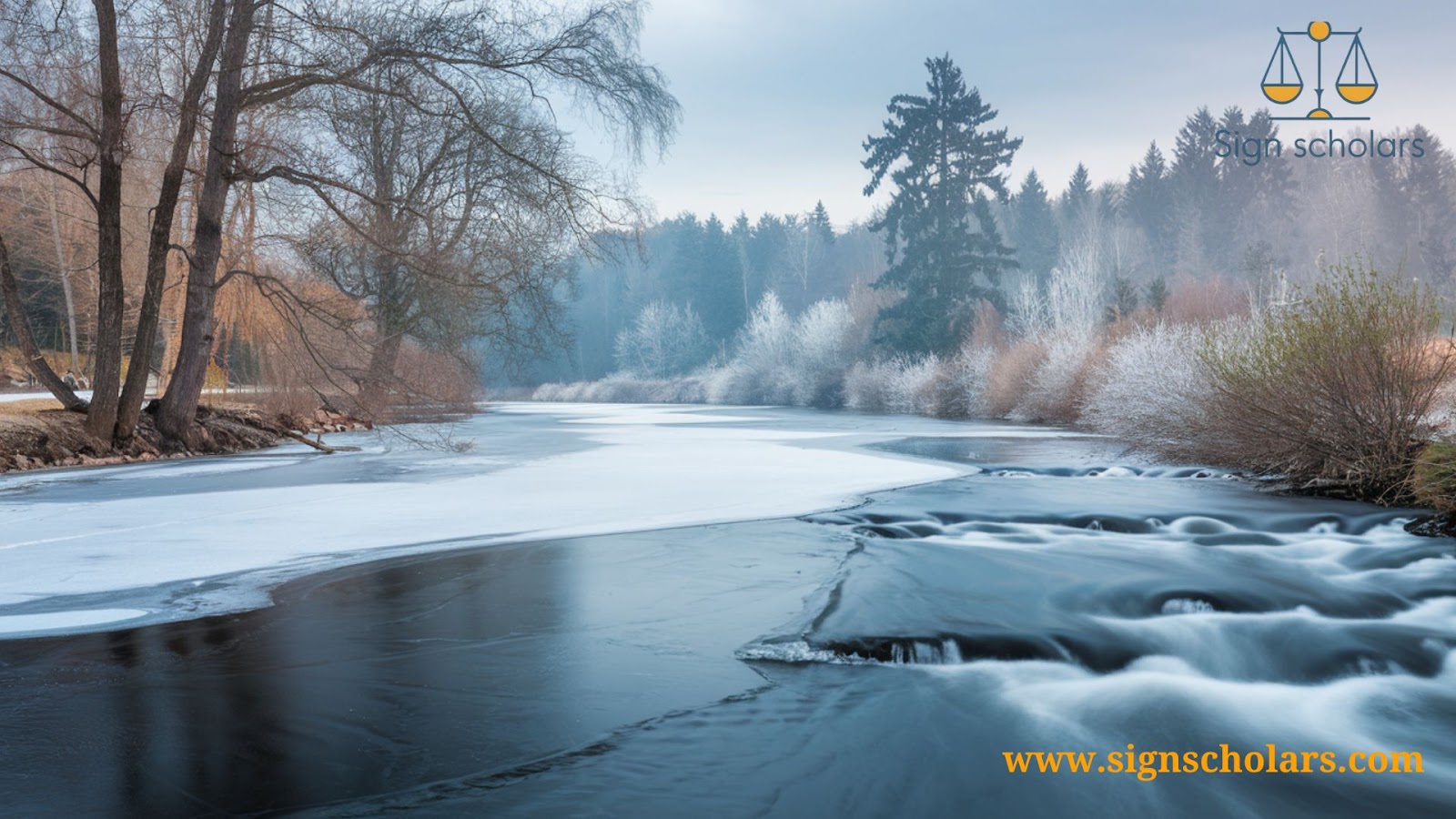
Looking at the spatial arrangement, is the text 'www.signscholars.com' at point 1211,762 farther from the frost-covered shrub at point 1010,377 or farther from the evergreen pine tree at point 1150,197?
the evergreen pine tree at point 1150,197

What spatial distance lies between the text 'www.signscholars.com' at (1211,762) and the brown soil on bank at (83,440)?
11.3 m

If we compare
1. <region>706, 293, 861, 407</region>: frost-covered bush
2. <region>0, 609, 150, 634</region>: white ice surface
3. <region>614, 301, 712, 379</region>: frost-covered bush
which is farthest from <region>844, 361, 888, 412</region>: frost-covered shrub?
<region>0, 609, 150, 634</region>: white ice surface

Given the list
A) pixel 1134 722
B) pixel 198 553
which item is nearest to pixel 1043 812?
pixel 1134 722

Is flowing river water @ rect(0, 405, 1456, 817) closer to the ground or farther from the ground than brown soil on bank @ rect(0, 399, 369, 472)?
closer to the ground

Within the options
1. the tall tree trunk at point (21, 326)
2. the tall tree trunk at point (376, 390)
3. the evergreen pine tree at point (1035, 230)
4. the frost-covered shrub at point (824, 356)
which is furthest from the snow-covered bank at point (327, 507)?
the evergreen pine tree at point (1035, 230)

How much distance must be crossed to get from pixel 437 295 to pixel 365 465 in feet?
7.03

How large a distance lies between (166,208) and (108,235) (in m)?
0.65

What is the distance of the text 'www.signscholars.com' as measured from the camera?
3.29 m

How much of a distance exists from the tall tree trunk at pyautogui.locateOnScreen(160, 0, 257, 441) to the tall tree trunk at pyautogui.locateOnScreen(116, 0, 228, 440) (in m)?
0.18

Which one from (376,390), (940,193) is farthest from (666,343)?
(376,390)

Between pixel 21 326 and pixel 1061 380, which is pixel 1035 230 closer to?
pixel 1061 380

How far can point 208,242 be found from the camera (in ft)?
39.3

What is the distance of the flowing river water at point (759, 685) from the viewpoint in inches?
119

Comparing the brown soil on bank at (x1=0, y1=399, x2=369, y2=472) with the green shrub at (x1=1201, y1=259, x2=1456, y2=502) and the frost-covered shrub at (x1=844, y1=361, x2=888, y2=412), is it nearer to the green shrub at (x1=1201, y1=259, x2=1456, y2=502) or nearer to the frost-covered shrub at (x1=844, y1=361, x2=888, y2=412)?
the green shrub at (x1=1201, y1=259, x2=1456, y2=502)
